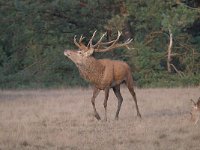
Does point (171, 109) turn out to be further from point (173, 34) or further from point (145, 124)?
point (173, 34)

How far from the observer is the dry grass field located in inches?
434

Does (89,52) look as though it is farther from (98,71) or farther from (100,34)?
(100,34)

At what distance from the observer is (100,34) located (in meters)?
28.0

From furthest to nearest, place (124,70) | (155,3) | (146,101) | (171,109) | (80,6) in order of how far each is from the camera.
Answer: (80,6) < (155,3) < (146,101) < (171,109) < (124,70)

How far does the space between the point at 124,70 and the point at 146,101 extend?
4125 millimetres

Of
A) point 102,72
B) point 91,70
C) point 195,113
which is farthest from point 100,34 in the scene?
point 195,113

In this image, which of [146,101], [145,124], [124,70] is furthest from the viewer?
[146,101]

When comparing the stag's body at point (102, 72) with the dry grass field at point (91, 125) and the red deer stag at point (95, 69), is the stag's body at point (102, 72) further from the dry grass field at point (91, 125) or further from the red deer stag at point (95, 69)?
the dry grass field at point (91, 125)

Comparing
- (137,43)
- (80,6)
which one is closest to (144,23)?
(137,43)

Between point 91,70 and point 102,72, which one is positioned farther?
point 102,72

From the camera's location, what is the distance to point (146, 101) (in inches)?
755

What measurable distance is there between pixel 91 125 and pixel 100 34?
14651 mm

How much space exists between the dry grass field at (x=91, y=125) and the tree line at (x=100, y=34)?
584 cm

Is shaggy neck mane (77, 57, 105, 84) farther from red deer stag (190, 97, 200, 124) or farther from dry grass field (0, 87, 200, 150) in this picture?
red deer stag (190, 97, 200, 124)
